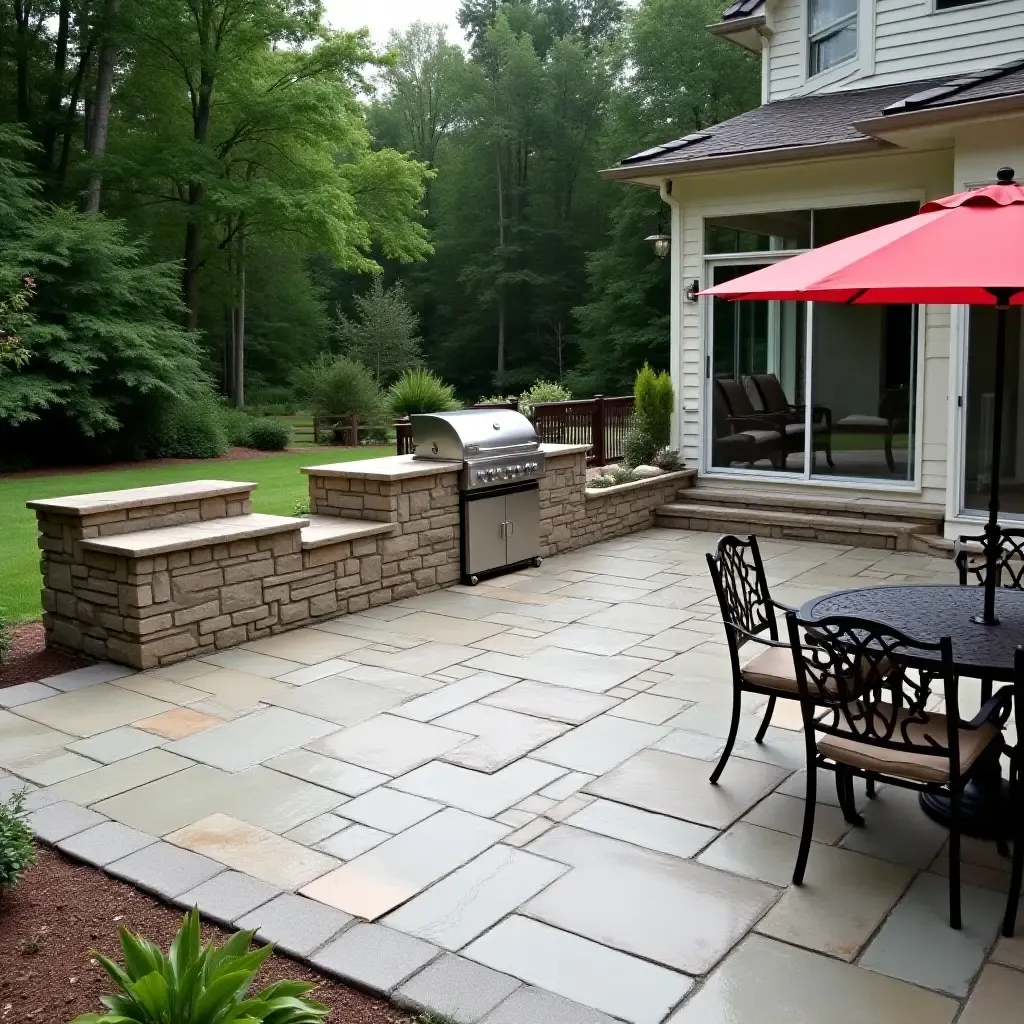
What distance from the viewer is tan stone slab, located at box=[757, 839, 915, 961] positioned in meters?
2.82

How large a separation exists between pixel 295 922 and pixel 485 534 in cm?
460

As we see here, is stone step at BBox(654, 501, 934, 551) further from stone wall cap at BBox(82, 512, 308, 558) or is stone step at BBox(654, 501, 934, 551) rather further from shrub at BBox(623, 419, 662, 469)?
stone wall cap at BBox(82, 512, 308, 558)

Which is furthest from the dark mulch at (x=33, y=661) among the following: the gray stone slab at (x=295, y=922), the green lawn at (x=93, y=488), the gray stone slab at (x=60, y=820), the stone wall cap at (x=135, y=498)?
the gray stone slab at (x=295, y=922)

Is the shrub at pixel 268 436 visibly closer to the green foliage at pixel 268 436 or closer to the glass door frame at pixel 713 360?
the green foliage at pixel 268 436

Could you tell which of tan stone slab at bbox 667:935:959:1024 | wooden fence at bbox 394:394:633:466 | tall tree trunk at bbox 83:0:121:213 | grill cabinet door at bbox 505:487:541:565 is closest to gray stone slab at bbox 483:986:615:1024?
tan stone slab at bbox 667:935:959:1024

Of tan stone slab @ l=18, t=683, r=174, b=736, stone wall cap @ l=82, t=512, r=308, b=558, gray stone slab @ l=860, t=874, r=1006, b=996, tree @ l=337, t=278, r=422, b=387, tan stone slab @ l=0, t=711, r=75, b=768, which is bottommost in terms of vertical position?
gray stone slab @ l=860, t=874, r=1006, b=996

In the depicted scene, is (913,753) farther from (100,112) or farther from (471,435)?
(100,112)

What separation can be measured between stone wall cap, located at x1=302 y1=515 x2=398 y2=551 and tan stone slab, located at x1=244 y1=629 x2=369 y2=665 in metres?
0.51

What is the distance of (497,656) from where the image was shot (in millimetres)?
5613

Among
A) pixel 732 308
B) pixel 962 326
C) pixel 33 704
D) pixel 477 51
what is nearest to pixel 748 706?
pixel 33 704

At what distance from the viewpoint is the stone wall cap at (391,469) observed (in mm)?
6703

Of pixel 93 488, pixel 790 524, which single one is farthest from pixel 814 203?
pixel 93 488

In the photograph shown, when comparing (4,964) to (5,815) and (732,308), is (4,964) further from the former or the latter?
(732,308)

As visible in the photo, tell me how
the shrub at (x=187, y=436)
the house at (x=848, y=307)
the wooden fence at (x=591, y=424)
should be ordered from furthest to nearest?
the shrub at (x=187, y=436) < the wooden fence at (x=591, y=424) < the house at (x=848, y=307)
